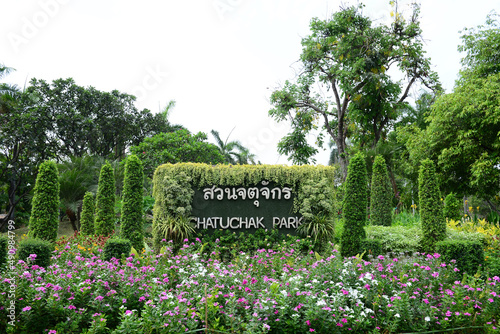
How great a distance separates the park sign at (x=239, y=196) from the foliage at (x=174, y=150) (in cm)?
961

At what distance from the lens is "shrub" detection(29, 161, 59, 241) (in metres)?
9.21

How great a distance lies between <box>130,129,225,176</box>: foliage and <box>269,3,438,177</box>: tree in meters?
5.07

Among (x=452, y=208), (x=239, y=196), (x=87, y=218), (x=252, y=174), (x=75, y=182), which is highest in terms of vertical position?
(x=75, y=182)

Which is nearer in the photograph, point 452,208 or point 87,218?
point 452,208

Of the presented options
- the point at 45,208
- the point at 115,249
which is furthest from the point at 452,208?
the point at 45,208

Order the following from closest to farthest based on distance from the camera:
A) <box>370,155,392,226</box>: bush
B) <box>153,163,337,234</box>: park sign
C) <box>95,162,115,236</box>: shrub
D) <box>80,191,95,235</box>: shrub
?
1. <box>153,163,337,234</box>: park sign
2. <box>95,162,115,236</box>: shrub
3. <box>370,155,392,226</box>: bush
4. <box>80,191,95,235</box>: shrub

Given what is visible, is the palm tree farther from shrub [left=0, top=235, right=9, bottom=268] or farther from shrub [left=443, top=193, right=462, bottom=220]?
shrub [left=0, top=235, right=9, bottom=268]

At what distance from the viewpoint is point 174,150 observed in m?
19.4

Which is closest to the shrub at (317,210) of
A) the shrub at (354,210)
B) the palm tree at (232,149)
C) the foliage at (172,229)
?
the shrub at (354,210)

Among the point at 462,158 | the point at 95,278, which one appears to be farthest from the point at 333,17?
the point at 95,278

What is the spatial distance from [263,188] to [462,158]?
9478mm

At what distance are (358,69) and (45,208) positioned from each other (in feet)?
49.7

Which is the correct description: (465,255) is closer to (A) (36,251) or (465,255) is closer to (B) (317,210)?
(B) (317,210)

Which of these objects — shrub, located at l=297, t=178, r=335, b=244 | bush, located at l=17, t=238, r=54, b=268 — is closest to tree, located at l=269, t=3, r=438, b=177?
shrub, located at l=297, t=178, r=335, b=244
